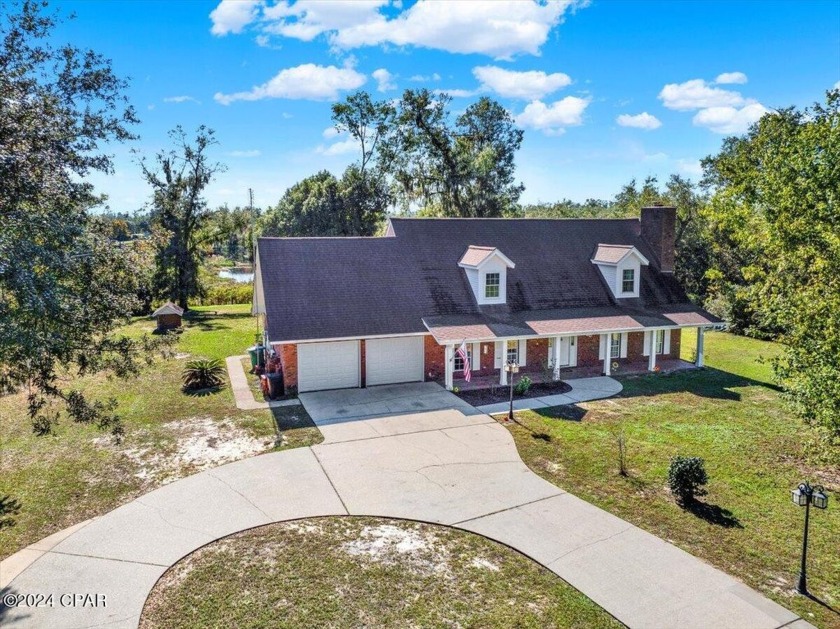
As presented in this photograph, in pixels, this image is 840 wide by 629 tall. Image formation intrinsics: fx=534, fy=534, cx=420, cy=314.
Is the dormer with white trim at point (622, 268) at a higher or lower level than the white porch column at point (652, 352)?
higher

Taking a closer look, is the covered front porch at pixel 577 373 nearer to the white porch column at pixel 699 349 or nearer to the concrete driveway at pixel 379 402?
the white porch column at pixel 699 349

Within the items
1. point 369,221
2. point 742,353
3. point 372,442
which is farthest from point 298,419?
point 369,221

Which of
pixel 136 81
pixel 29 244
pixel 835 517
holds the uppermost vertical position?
pixel 136 81

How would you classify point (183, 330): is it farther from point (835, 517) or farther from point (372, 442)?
point (835, 517)

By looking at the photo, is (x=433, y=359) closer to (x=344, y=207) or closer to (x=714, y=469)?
(x=714, y=469)

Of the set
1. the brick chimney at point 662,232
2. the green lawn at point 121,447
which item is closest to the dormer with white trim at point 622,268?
the brick chimney at point 662,232

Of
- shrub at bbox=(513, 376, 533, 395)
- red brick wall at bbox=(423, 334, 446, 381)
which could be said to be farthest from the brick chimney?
red brick wall at bbox=(423, 334, 446, 381)
